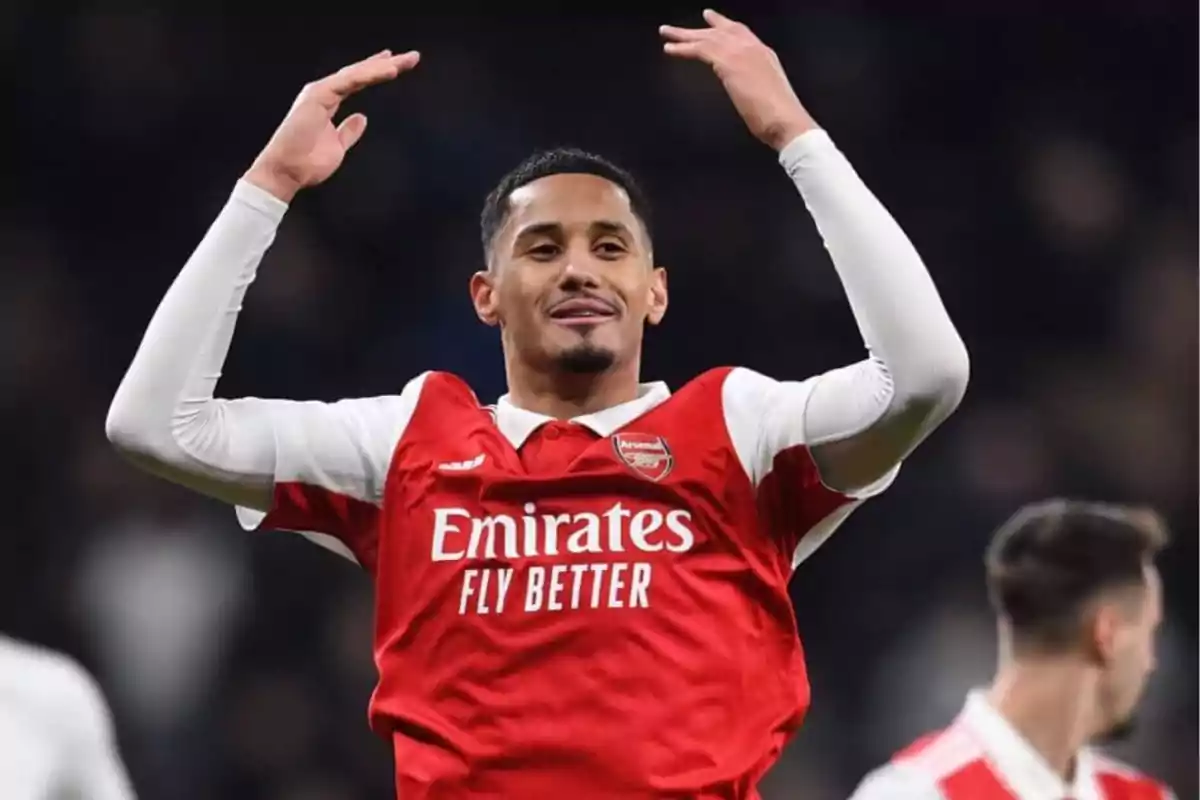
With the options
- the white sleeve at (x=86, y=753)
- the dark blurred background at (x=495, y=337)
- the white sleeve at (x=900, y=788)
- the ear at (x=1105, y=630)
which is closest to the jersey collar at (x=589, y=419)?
the white sleeve at (x=900, y=788)

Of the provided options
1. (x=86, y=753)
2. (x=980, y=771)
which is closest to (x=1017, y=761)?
(x=980, y=771)

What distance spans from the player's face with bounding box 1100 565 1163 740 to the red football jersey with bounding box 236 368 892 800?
0.61m

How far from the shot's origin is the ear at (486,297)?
9.72 feet

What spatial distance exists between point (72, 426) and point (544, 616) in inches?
114

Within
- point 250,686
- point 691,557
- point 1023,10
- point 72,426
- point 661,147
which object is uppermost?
point 1023,10

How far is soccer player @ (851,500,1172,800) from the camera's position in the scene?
2895 millimetres

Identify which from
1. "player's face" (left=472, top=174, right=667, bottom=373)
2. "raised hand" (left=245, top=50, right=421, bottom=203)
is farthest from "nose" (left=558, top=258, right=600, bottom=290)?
"raised hand" (left=245, top=50, right=421, bottom=203)

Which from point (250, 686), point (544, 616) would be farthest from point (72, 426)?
point (544, 616)

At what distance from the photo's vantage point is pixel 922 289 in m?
2.54

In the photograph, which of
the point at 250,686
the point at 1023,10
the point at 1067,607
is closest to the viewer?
the point at 1067,607

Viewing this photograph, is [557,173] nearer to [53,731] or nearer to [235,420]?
[235,420]

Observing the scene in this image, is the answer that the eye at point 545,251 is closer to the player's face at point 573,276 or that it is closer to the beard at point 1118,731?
the player's face at point 573,276

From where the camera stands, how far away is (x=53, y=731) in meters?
1.88

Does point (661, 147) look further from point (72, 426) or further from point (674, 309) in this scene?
point (72, 426)
